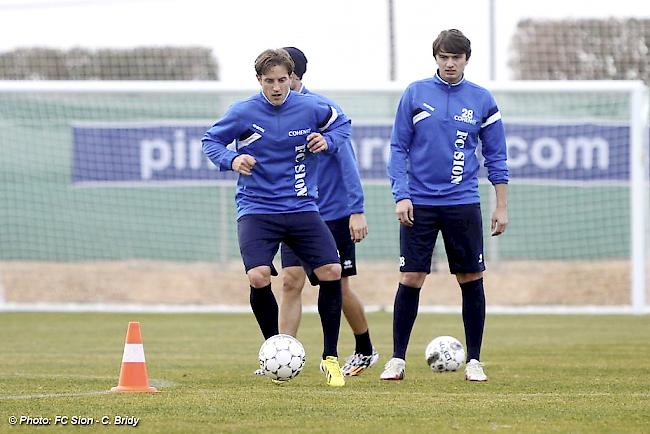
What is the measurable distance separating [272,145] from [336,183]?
1.16 metres

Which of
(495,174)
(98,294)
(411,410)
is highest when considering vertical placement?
(495,174)

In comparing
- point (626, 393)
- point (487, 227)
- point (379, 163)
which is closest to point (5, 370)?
point (626, 393)

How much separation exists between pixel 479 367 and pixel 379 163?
11.3m

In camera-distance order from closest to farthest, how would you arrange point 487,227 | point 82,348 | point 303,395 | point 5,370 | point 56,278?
point 303,395, point 5,370, point 82,348, point 56,278, point 487,227

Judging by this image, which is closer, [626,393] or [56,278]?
[626,393]

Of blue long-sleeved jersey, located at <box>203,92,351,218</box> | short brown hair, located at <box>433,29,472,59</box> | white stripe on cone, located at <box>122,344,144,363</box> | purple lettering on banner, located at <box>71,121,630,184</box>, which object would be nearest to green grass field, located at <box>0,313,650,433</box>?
white stripe on cone, located at <box>122,344,144,363</box>

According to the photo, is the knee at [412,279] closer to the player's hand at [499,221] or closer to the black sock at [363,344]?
the player's hand at [499,221]

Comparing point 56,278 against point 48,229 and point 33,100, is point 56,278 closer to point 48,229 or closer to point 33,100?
point 48,229

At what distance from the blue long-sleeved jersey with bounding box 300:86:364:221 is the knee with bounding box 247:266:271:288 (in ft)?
3.58

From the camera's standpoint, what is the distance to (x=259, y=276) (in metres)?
7.70

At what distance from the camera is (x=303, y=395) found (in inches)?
273

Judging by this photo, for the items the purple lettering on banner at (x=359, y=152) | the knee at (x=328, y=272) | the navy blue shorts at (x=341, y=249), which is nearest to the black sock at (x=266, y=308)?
the knee at (x=328, y=272)

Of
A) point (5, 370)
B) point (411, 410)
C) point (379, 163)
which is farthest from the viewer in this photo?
point (379, 163)

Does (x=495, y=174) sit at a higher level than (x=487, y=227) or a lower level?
higher
